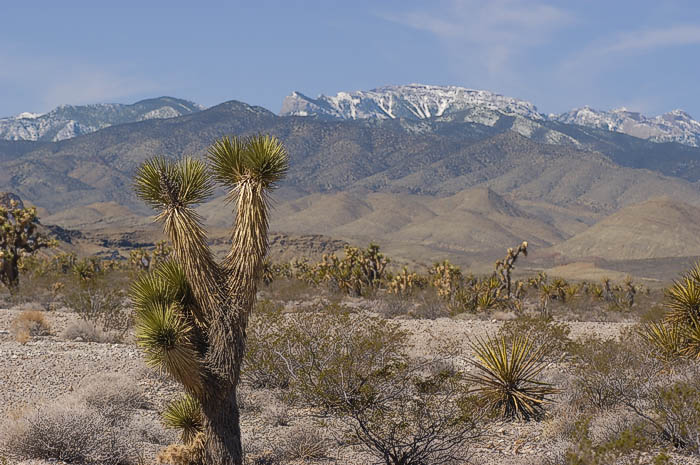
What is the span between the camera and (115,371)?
13.4 m

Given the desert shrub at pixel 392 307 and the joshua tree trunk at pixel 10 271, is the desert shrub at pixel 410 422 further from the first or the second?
the joshua tree trunk at pixel 10 271

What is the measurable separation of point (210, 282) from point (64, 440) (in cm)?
287

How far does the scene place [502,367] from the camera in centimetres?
1117

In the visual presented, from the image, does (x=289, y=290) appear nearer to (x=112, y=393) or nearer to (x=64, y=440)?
(x=112, y=393)

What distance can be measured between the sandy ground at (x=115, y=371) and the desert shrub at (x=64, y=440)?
2.02ft

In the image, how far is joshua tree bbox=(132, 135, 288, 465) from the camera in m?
7.98

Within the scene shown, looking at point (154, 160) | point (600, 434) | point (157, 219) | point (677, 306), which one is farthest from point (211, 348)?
point (677, 306)

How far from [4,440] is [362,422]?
14.5 feet

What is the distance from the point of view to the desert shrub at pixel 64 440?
865 centimetres

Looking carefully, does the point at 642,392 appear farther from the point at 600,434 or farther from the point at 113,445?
the point at 113,445

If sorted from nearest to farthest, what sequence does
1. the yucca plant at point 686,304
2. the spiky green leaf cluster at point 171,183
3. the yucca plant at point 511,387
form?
the spiky green leaf cluster at point 171,183
the yucca plant at point 511,387
the yucca plant at point 686,304

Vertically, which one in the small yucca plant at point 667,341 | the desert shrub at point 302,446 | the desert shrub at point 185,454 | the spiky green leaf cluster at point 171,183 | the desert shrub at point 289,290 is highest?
the spiky green leaf cluster at point 171,183

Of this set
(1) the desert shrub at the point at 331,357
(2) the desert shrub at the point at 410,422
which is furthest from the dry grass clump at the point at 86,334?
(2) the desert shrub at the point at 410,422

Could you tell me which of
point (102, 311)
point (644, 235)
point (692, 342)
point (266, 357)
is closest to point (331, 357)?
point (266, 357)
